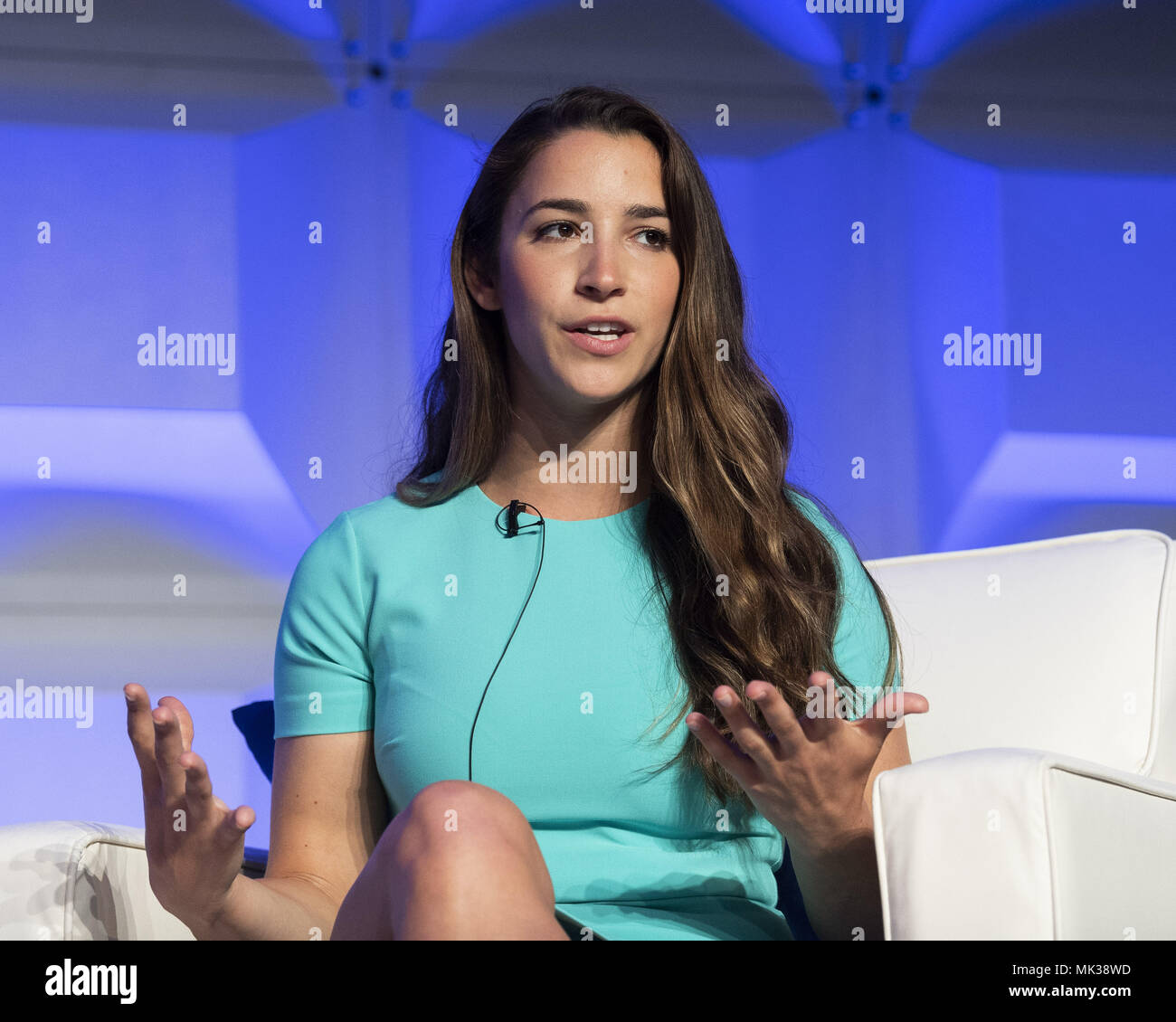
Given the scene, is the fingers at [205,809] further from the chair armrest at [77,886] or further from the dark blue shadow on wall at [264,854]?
the dark blue shadow on wall at [264,854]

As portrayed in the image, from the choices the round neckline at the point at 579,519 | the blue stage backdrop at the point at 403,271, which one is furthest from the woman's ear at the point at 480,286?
the blue stage backdrop at the point at 403,271

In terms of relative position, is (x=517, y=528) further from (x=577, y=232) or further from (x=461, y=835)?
(x=461, y=835)

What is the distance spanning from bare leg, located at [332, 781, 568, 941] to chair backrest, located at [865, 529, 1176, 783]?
75 centimetres

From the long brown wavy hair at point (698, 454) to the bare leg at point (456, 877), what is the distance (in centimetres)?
33

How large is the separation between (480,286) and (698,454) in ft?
1.15

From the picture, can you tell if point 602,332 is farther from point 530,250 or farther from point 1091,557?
point 1091,557

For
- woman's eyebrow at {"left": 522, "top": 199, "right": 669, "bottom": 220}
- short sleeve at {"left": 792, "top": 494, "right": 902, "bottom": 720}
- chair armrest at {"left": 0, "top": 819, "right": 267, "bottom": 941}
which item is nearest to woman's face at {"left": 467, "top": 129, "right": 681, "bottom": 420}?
woman's eyebrow at {"left": 522, "top": 199, "right": 669, "bottom": 220}

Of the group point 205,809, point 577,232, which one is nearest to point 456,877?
point 205,809

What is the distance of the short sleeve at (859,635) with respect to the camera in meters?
1.42

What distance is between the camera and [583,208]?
58.0 inches

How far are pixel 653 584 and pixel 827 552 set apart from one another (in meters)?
0.21
